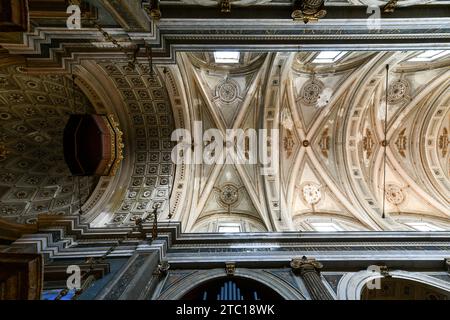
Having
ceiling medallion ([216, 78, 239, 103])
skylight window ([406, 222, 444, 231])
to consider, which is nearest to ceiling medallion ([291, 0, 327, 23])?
ceiling medallion ([216, 78, 239, 103])

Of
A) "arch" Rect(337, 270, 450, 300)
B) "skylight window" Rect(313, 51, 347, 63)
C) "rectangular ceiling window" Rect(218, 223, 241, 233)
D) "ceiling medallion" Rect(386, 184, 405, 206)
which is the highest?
"skylight window" Rect(313, 51, 347, 63)

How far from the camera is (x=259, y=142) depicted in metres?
14.1

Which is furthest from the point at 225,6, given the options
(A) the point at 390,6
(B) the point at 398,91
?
(B) the point at 398,91

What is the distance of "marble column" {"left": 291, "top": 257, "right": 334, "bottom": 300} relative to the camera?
661 cm

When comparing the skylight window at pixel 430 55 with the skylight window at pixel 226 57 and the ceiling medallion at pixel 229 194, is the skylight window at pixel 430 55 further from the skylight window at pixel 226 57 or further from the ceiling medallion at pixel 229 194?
the ceiling medallion at pixel 229 194

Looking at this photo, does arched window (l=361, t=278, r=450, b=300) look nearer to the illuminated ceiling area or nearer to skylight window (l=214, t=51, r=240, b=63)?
the illuminated ceiling area

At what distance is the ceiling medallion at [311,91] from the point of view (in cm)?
1401

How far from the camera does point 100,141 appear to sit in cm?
760

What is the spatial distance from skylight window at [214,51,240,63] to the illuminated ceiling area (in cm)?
6

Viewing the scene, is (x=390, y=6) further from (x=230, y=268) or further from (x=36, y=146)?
(x=36, y=146)

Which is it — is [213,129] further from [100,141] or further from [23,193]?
[23,193]

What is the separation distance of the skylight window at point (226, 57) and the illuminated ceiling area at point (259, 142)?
0.19 ft

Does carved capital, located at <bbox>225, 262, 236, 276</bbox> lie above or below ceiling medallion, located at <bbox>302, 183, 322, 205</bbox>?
below

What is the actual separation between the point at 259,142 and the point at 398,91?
9.07 metres
